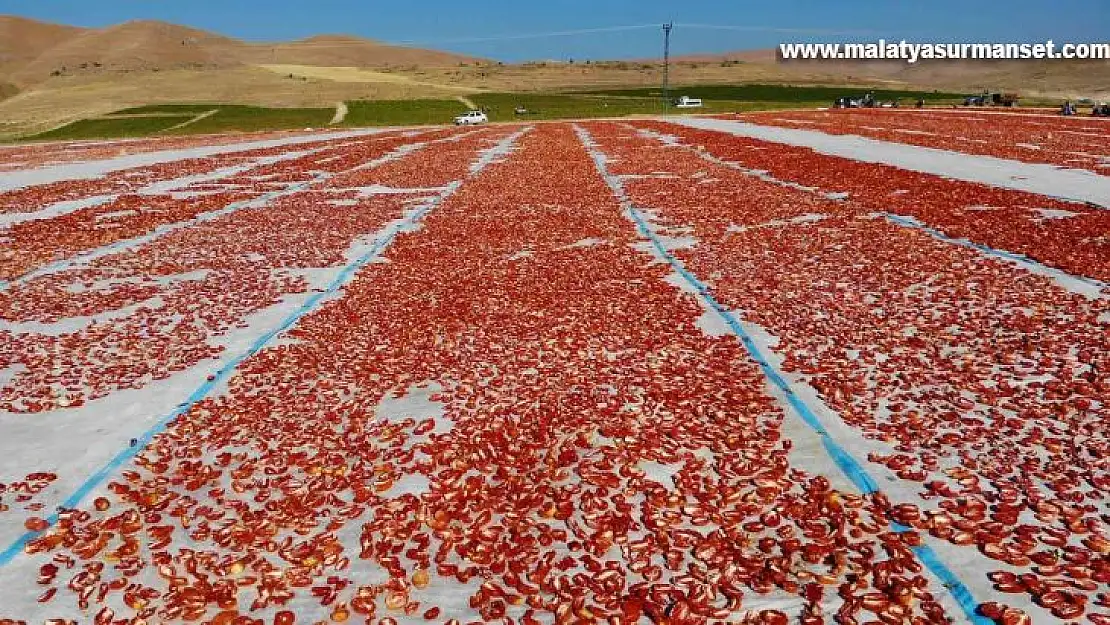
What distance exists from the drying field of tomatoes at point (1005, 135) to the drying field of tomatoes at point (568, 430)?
16.2 m

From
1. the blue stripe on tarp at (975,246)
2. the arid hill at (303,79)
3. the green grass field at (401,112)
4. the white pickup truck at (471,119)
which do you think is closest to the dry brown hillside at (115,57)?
the arid hill at (303,79)

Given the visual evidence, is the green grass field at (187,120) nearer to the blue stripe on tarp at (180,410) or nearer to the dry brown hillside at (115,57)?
the blue stripe on tarp at (180,410)

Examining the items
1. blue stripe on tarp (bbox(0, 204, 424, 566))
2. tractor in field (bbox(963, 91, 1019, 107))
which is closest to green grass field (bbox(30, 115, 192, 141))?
blue stripe on tarp (bbox(0, 204, 424, 566))

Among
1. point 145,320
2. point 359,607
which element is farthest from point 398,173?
point 359,607

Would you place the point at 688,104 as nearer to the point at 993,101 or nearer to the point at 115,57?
the point at 993,101

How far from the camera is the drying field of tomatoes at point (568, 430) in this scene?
4.86 m

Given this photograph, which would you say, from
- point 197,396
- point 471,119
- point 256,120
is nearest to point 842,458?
point 197,396

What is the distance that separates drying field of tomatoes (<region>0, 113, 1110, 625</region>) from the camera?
4863mm

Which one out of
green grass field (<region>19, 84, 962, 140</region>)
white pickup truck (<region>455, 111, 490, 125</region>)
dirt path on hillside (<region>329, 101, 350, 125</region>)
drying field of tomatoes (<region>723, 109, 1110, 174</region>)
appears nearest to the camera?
drying field of tomatoes (<region>723, 109, 1110, 174</region>)

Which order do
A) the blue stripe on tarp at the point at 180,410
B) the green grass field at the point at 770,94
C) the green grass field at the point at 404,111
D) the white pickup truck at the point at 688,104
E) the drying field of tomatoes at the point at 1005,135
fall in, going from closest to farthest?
the blue stripe on tarp at the point at 180,410, the drying field of tomatoes at the point at 1005,135, the green grass field at the point at 404,111, the white pickup truck at the point at 688,104, the green grass field at the point at 770,94

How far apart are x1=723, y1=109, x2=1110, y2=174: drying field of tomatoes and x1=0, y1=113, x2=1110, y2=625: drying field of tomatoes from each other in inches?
638

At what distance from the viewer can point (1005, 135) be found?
128ft

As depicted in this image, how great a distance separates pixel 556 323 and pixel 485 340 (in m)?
1.25

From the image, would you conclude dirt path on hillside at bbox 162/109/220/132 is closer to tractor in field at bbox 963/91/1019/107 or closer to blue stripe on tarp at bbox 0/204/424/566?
blue stripe on tarp at bbox 0/204/424/566
